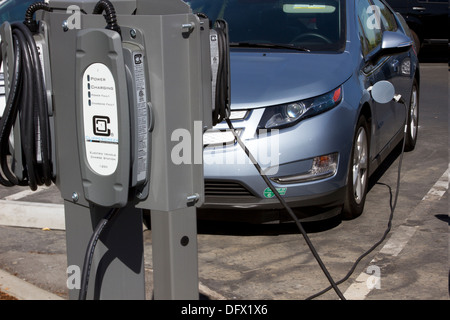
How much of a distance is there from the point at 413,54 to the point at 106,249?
18.5ft

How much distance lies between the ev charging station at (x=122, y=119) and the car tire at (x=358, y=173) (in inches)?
113

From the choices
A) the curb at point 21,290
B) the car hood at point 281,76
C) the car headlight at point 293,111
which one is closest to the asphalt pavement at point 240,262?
the curb at point 21,290

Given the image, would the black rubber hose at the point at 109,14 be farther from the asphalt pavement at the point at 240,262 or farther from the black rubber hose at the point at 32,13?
the asphalt pavement at the point at 240,262

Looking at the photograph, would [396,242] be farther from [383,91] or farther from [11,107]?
[11,107]

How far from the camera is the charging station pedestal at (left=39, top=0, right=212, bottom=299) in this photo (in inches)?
89.0

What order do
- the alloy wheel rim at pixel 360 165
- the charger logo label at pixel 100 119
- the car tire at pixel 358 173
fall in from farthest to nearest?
the alloy wheel rim at pixel 360 165
the car tire at pixel 358 173
the charger logo label at pixel 100 119

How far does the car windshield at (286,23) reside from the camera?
5.88 metres

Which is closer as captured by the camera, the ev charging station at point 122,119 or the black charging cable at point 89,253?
the ev charging station at point 122,119

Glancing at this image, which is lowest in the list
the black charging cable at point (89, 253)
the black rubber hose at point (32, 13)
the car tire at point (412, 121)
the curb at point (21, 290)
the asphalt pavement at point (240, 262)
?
the car tire at point (412, 121)

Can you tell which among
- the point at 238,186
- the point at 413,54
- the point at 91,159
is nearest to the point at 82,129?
the point at 91,159

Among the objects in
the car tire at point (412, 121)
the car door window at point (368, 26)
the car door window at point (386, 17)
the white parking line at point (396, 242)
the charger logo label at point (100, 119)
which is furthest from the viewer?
the car tire at point (412, 121)

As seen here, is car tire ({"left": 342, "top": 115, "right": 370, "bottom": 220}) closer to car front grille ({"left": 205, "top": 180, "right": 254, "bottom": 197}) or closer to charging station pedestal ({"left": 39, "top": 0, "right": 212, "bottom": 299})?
car front grille ({"left": 205, "top": 180, "right": 254, "bottom": 197})

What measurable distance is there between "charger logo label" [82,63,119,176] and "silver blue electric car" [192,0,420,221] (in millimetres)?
2537

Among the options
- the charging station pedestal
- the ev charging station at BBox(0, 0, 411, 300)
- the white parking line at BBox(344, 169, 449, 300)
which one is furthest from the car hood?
the charging station pedestal
